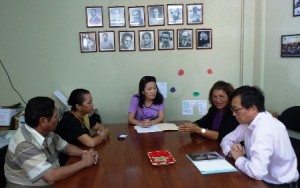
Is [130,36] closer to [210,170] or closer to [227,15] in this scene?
[227,15]

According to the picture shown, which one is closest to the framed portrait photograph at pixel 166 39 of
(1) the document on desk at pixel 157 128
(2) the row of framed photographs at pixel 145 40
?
(2) the row of framed photographs at pixel 145 40

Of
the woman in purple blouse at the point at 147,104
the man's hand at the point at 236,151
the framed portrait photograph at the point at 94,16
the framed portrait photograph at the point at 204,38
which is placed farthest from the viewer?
the framed portrait photograph at the point at 204,38

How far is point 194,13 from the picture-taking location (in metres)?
3.55

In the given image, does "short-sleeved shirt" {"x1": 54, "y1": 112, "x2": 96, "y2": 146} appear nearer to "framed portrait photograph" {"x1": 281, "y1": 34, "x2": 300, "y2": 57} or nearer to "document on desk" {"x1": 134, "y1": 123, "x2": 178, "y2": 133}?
"document on desk" {"x1": 134, "y1": 123, "x2": 178, "y2": 133}

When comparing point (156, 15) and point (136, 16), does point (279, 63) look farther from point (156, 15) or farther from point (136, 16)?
point (136, 16)

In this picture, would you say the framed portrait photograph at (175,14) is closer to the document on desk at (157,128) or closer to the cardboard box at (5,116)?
the document on desk at (157,128)

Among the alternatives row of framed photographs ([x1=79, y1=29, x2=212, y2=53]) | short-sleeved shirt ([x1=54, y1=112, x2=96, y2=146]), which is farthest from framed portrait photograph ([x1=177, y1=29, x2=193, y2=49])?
short-sleeved shirt ([x1=54, y1=112, x2=96, y2=146])

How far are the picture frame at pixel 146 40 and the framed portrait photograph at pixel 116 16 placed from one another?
0.89ft

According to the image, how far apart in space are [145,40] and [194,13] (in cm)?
71

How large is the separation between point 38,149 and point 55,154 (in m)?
0.34

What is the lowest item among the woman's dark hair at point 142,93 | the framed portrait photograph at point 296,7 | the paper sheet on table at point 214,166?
the paper sheet on table at point 214,166

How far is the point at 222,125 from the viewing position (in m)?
2.29

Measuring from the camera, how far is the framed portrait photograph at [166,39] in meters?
3.56

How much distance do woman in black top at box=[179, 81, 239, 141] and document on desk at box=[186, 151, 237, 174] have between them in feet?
1.13
